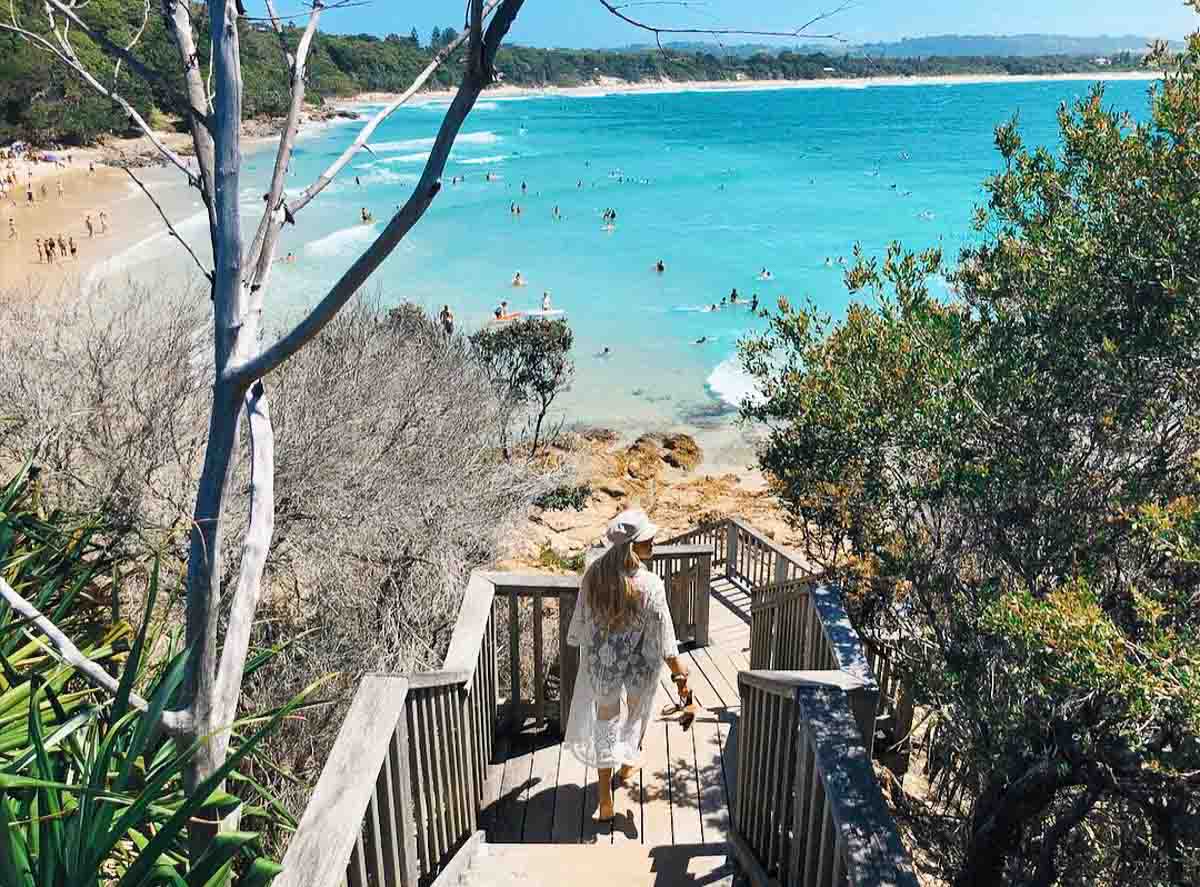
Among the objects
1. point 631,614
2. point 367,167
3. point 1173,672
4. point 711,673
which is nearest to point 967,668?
point 1173,672

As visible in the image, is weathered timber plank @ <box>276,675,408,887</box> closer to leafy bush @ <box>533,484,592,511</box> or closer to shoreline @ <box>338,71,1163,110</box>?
leafy bush @ <box>533,484,592,511</box>

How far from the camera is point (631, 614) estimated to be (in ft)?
14.2

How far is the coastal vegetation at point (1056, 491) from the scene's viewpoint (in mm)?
2836

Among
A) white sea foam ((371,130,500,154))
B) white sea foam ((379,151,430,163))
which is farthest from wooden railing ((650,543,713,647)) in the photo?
white sea foam ((371,130,500,154))

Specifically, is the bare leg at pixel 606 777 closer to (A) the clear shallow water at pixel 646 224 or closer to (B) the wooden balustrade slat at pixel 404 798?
(B) the wooden balustrade slat at pixel 404 798

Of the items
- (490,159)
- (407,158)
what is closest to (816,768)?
(407,158)

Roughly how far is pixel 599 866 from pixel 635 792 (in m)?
1.00

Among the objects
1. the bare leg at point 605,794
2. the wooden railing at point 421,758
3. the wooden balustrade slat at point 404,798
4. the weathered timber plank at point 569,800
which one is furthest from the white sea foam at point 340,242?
the wooden balustrade slat at point 404,798

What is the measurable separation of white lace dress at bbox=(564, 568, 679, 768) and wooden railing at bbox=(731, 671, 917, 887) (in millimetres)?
568

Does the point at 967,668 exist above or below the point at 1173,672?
below

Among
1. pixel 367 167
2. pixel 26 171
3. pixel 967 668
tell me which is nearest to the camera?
pixel 967 668

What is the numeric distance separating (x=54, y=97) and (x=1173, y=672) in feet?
240

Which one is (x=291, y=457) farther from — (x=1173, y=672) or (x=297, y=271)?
(x=297, y=271)

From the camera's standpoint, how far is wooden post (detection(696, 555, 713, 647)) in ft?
24.2
